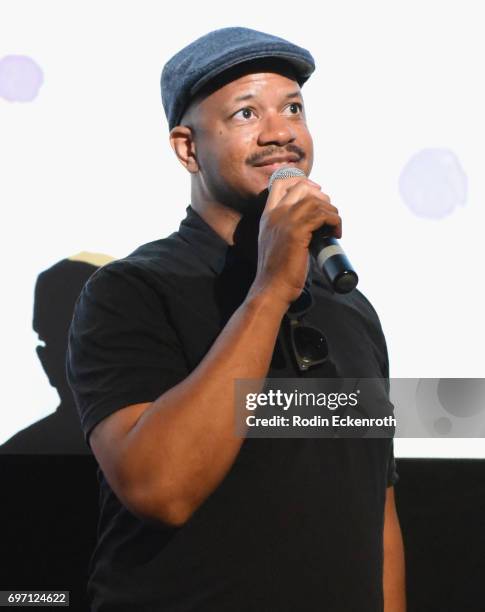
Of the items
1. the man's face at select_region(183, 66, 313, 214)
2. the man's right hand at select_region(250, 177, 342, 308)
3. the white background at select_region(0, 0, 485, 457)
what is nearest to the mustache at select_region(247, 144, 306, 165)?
the man's face at select_region(183, 66, 313, 214)

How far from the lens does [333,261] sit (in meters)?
1.20

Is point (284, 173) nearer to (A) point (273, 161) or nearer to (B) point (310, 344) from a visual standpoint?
(A) point (273, 161)

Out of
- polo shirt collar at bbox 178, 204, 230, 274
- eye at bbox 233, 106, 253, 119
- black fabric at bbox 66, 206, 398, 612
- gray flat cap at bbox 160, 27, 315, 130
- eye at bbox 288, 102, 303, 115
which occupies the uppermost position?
gray flat cap at bbox 160, 27, 315, 130

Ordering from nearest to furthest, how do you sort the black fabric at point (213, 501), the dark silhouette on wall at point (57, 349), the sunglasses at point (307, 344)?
the black fabric at point (213, 501)
the sunglasses at point (307, 344)
the dark silhouette on wall at point (57, 349)

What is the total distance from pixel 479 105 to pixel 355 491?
1039 mm

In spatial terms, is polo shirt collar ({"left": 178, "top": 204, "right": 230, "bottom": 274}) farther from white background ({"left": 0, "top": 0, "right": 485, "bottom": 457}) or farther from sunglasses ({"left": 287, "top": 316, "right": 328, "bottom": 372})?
white background ({"left": 0, "top": 0, "right": 485, "bottom": 457})

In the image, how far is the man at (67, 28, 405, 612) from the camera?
1.19 meters

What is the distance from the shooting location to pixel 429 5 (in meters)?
2.06

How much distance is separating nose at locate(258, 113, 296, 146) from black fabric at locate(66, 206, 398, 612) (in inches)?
9.3

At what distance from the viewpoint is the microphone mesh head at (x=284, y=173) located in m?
1.38

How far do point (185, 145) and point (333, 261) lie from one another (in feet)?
1.73

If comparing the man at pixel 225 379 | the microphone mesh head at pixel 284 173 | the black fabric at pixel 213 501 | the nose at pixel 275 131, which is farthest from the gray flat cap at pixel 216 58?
the black fabric at pixel 213 501

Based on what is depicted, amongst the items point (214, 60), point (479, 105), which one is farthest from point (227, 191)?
point (479, 105)

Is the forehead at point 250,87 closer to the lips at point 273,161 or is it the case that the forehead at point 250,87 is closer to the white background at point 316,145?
the lips at point 273,161
